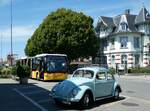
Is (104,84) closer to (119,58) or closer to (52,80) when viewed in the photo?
(52,80)

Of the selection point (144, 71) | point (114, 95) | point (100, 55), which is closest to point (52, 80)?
point (114, 95)

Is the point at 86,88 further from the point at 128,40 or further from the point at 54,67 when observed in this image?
the point at 128,40

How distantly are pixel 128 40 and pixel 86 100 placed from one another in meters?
57.4

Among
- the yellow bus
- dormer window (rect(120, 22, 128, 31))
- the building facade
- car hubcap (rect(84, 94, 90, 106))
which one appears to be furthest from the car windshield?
dormer window (rect(120, 22, 128, 31))

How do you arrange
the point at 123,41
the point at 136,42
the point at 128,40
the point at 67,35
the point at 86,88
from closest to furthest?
the point at 86,88 < the point at 67,35 < the point at 128,40 < the point at 123,41 < the point at 136,42

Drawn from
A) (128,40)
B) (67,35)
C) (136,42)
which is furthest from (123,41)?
(67,35)

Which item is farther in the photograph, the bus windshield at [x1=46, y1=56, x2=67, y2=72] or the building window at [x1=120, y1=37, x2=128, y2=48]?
the building window at [x1=120, y1=37, x2=128, y2=48]

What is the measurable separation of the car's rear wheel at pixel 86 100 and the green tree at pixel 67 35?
48289 mm

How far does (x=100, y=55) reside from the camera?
78.4 metres

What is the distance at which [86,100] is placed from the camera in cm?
1510

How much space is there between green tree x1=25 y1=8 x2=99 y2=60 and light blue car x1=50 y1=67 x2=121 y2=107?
46697 mm

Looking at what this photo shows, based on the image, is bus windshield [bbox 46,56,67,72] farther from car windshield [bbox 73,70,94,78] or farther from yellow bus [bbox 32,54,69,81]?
car windshield [bbox 73,70,94,78]

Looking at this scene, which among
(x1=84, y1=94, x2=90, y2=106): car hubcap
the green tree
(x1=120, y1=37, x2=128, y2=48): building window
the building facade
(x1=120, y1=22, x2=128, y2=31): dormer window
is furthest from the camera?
(x1=120, y1=22, x2=128, y2=31): dormer window

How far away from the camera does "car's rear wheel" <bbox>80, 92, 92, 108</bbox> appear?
14.8m
